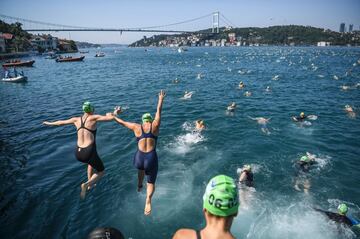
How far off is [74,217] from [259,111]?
18.4m

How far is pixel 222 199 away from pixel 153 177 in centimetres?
521

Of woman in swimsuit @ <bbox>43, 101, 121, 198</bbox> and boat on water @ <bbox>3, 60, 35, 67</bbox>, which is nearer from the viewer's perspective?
woman in swimsuit @ <bbox>43, 101, 121, 198</bbox>

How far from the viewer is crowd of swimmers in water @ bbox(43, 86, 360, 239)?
2.85 m

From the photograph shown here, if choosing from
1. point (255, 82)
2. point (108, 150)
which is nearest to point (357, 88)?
point (255, 82)

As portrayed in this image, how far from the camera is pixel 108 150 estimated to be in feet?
51.0

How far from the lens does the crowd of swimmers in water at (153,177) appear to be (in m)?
2.85

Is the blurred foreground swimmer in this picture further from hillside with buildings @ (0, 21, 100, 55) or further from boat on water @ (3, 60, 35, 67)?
hillside with buildings @ (0, 21, 100, 55)

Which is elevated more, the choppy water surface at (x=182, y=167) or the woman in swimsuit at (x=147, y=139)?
the woman in swimsuit at (x=147, y=139)

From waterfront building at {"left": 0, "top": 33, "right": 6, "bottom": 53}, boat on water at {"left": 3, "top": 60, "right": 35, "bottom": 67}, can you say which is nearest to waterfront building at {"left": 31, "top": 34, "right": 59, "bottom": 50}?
waterfront building at {"left": 0, "top": 33, "right": 6, "bottom": 53}

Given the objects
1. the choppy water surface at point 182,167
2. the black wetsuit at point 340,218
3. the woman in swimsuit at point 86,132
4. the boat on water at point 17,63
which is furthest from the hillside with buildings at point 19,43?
the black wetsuit at point 340,218

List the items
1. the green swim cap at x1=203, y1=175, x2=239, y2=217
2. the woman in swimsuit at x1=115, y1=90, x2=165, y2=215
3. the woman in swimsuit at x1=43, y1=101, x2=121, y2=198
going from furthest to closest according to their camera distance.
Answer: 1. the woman in swimsuit at x1=43, y1=101, x2=121, y2=198
2. the woman in swimsuit at x1=115, y1=90, x2=165, y2=215
3. the green swim cap at x1=203, y1=175, x2=239, y2=217

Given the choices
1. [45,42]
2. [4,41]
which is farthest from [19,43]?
[45,42]

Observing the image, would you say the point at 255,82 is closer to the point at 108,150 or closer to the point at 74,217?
the point at 108,150

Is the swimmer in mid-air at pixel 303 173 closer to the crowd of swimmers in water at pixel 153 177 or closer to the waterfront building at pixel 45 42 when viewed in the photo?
the crowd of swimmers in water at pixel 153 177
